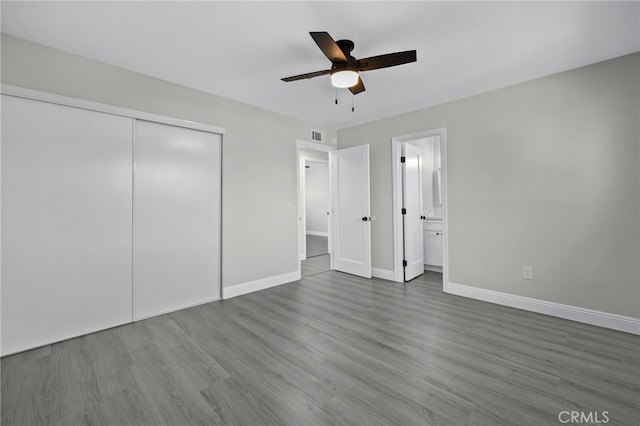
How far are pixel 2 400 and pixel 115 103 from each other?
2541 mm

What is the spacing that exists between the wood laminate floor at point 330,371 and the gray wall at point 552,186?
517 mm

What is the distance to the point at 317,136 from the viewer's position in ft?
16.0

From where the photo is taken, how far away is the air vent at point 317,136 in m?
4.79

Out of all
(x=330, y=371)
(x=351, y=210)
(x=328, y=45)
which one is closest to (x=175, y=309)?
(x=330, y=371)

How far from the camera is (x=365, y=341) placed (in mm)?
2471

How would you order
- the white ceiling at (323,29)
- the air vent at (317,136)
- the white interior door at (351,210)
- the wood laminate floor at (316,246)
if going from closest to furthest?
the white ceiling at (323,29)
the white interior door at (351,210)
the air vent at (317,136)
the wood laminate floor at (316,246)

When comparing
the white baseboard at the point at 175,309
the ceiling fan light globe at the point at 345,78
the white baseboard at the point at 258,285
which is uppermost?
the ceiling fan light globe at the point at 345,78

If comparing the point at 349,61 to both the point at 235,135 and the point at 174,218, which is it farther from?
the point at 174,218

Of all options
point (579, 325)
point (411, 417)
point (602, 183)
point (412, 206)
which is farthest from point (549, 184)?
point (411, 417)

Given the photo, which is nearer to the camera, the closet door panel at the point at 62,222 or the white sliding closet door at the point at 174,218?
the closet door panel at the point at 62,222

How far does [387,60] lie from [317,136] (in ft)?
9.02

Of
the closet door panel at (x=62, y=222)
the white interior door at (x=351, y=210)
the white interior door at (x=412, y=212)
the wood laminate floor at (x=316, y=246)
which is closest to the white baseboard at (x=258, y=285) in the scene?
the white interior door at (x=351, y=210)

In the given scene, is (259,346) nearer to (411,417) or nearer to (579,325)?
(411,417)

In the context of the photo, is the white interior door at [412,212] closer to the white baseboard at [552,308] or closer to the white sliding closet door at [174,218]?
the white baseboard at [552,308]
